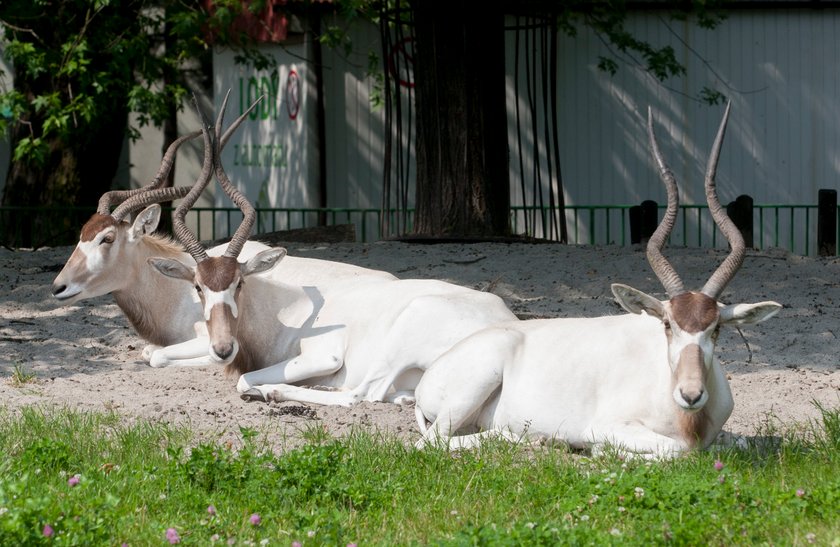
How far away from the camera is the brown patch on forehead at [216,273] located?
750cm

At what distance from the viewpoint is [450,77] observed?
11469 millimetres

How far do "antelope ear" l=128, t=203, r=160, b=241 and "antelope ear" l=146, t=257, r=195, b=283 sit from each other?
106 centimetres

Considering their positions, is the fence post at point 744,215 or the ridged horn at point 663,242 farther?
the fence post at point 744,215

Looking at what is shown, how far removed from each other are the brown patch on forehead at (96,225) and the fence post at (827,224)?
22.8ft

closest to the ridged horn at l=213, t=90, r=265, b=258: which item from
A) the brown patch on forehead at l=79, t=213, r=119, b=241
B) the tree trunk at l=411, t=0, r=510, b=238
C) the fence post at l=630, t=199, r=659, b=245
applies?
the brown patch on forehead at l=79, t=213, r=119, b=241

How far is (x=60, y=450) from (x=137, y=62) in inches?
339

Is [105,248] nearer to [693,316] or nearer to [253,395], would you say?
[253,395]

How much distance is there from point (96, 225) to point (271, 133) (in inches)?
264

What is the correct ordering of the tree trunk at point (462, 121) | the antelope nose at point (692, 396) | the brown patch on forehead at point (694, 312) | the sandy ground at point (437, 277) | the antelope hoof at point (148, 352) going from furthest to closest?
the tree trunk at point (462, 121) < the antelope hoof at point (148, 352) < the sandy ground at point (437, 277) < the brown patch on forehead at point (694, 312) < the antelope nose at point (692, 396)

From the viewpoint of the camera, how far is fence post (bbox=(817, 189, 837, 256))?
1245 cm

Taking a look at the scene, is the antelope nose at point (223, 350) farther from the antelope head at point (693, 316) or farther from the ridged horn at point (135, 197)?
the antelope head at point (693, 316)

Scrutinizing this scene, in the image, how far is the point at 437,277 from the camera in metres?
10.1

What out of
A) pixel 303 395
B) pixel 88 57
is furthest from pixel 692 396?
pixel 88 57

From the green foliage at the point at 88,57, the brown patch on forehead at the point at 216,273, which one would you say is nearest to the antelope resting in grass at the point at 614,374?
the brown patch on forehead at the point at 216,273
